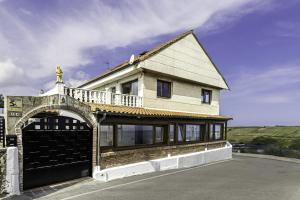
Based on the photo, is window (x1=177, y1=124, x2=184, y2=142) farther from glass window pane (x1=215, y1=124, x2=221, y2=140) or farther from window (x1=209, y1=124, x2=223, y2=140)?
glass window pane (x1=215, y1=124, x2=221, y2=140)

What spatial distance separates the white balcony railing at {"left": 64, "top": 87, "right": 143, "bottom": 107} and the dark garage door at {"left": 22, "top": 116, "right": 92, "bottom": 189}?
180 centimetres

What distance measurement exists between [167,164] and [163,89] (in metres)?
5.20

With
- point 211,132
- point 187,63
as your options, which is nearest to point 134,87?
point 187,63

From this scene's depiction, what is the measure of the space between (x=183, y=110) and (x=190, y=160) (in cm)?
375

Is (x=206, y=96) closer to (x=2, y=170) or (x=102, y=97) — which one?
(x=102, y=97)

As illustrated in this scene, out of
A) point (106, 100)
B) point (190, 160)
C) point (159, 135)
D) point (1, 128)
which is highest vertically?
point (106, 100)

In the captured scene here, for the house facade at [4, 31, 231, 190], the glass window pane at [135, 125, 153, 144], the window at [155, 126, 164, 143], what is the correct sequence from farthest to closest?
1. the window at [155, 126, 164, 143]
2. the glass window pane at [135, 125, 153, 144]
3. the house facade at [4, 31, 231, 190]

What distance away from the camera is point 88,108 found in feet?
41.1

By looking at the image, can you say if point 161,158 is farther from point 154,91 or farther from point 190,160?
point 154,91

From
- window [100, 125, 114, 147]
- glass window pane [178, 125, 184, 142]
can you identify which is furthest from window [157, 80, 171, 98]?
window [100, 125, 114, 147]

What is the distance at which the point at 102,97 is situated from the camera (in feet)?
49.2

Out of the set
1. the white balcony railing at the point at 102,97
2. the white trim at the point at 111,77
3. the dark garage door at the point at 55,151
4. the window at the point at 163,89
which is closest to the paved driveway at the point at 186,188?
the dark garage door at the point at 55,151

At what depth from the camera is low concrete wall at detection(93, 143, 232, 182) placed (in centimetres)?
1290

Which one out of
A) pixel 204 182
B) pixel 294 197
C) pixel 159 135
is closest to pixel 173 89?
pixel 159 135
